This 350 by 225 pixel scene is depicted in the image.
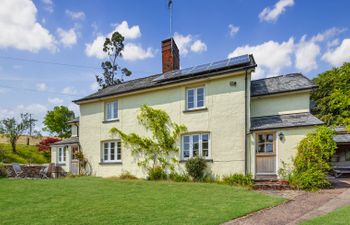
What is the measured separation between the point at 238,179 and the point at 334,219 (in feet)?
23.4

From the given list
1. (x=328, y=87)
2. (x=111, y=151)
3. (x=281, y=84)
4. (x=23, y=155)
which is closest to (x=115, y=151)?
(x=111, y=151)

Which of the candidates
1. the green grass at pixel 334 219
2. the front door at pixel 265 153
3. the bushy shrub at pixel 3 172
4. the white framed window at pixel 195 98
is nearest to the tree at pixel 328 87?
the front door at pixel 265 153

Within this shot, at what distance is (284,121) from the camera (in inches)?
570

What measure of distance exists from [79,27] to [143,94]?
5955mm

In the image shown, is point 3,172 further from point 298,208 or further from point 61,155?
point 298,208

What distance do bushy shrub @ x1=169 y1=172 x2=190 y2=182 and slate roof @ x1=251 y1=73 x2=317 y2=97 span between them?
Answer: 20.8ft

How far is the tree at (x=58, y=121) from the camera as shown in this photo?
42844mm

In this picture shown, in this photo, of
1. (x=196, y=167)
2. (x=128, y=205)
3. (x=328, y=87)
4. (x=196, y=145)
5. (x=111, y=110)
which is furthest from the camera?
(x=328, y=87)

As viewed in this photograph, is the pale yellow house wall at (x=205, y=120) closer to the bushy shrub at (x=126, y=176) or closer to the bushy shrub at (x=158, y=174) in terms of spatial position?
the bushy shrub at (x=126, y=176)

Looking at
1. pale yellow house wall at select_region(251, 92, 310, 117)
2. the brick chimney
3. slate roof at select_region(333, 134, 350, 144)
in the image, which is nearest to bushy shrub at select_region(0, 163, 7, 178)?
the brick chimney

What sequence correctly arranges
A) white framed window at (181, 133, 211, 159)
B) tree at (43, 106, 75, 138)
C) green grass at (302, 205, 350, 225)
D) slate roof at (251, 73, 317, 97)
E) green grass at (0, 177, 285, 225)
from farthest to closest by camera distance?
1. tree at (43, 106, 75, 138)
2. white framed window at (181, 133, 211, 159)
3. slate roof at (251, 73, 317, 97)
4. green grass at (0, 177, 285, 225)
5. green grass at (302, 205, 350, 225)

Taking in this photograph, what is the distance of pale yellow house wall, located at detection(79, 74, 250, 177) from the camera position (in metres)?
15.1

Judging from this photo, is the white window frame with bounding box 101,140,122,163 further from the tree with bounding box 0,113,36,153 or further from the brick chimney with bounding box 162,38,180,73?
the tree with bounding box 0,113,36,153

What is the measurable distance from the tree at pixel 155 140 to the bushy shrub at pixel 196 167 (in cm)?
140
